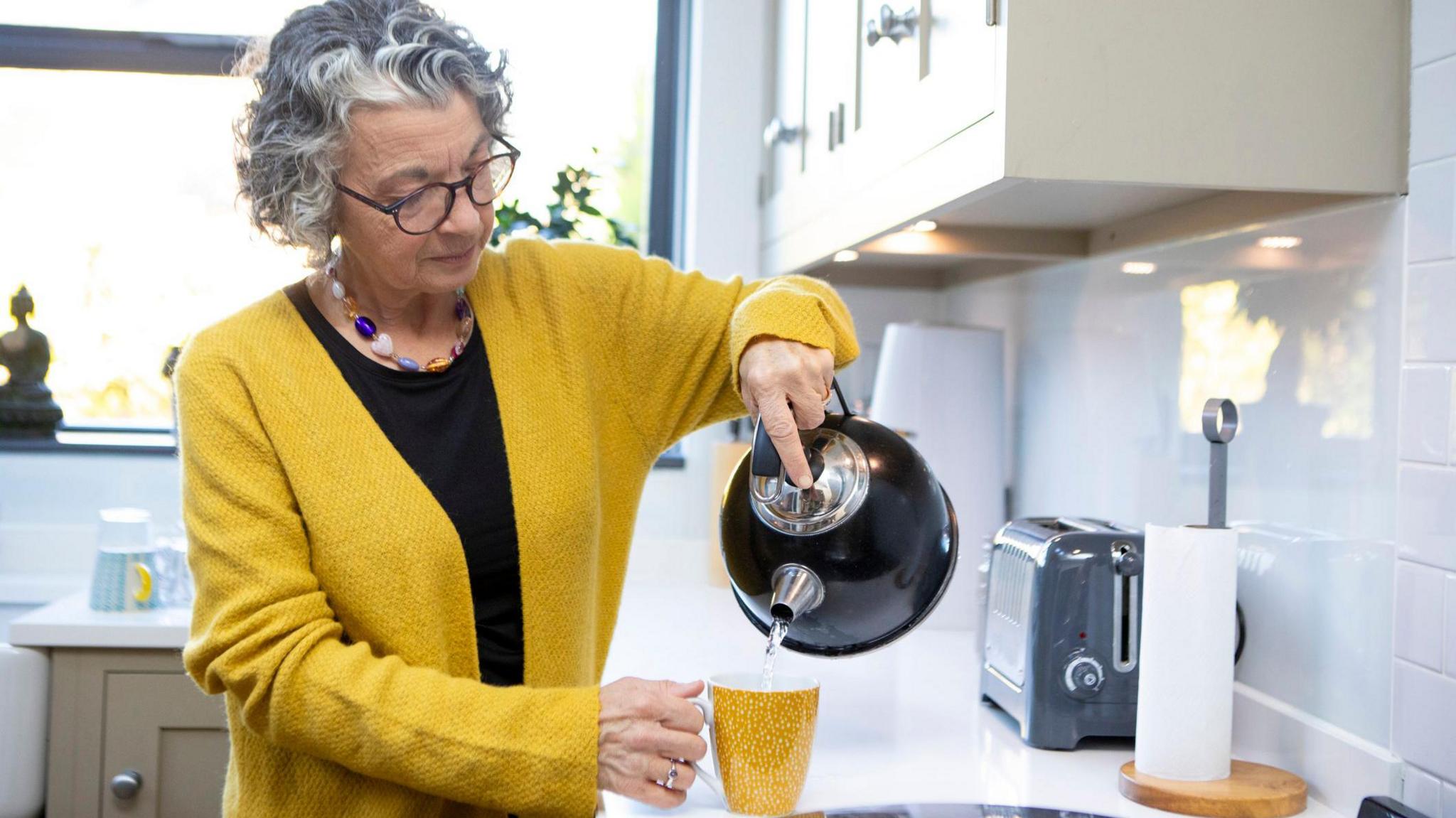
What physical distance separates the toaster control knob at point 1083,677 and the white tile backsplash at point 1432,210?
0.45 meters

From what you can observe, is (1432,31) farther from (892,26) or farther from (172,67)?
(172,67)

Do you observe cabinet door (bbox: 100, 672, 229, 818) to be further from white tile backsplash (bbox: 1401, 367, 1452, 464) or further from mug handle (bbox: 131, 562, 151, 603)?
white tile backsplash (bbox: 1401, 367, 1452, 464)

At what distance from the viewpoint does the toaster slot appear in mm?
1207

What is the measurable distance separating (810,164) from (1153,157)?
0.99 metres

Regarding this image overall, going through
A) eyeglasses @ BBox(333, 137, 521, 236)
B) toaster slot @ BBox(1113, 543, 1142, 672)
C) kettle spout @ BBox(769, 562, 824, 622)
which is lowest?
toaster slot @ BBox(1113, 543, 1142, 672)

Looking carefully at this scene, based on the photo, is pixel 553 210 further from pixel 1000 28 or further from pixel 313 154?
pixel 1000 28

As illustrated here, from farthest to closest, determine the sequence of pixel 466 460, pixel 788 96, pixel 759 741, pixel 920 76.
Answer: pixel 788 96 < pixel 920 76 < pixel 466 460 < pixel 759 741

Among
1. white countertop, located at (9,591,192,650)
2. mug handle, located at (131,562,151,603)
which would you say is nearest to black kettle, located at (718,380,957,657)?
white countertop, located at (9,591,192,650)

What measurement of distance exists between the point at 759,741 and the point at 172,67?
2346 millimetres

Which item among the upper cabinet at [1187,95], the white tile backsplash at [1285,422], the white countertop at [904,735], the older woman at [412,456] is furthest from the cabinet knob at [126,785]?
the upper cabinet at [1187,95]

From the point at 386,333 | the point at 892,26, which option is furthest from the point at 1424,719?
the point at 386,333

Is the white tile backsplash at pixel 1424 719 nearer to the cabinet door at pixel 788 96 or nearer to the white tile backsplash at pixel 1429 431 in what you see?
the white tile backsplash at pixel 1429 431

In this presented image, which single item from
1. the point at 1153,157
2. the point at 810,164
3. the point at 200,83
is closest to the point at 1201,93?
the point at 1153,157

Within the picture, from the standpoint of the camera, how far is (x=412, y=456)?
3.74 ft
